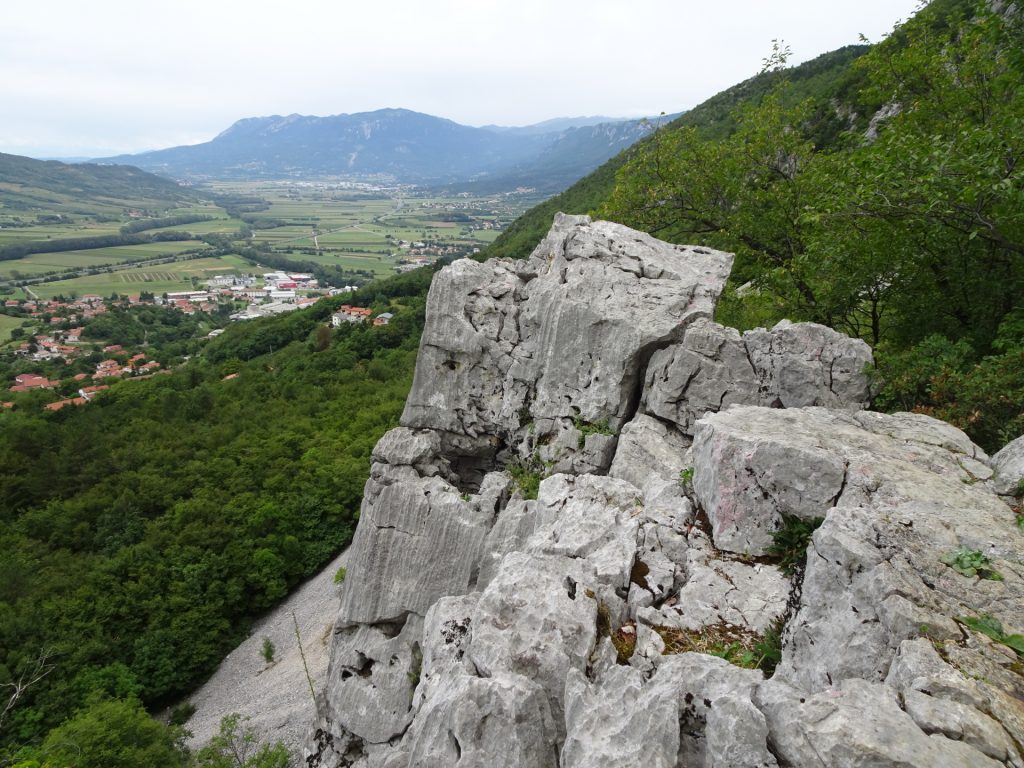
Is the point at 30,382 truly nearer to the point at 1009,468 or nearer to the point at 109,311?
the point at 109,311

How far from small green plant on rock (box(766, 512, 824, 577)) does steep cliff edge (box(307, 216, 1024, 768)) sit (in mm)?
97

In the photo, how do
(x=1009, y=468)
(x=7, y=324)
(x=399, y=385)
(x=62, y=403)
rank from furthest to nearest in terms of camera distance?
(x=7, y=324), (x=62, y=403), (x=399, y=385), (x=1009, y=468)

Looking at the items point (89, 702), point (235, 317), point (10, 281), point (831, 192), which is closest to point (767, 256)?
point (831, 192)

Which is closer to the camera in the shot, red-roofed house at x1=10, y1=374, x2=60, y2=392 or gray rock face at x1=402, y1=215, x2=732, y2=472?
gray rock face at x1=402, y1=215, x2=732, y2=472

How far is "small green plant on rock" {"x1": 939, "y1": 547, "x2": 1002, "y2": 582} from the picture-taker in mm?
6395

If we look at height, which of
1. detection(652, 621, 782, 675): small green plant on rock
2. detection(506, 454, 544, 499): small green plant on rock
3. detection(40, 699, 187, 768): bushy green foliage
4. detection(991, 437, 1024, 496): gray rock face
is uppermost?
detection(991, 437, 1024, 496): gray rock face

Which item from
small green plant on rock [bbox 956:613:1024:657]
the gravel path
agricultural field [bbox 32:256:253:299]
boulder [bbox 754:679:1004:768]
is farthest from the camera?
agricultural field [bbox 32:256:253:299]

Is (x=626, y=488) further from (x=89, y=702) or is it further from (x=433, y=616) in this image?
(x=89, y=702)

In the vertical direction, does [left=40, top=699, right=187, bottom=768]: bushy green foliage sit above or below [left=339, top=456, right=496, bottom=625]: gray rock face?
below

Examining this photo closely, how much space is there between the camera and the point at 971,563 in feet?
21.2

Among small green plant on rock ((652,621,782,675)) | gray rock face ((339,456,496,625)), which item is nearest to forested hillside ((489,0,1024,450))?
small green plant on rock ((652,621,782,675))

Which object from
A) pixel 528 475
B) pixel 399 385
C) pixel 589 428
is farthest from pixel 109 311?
pixel 589 428

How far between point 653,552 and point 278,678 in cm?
3075

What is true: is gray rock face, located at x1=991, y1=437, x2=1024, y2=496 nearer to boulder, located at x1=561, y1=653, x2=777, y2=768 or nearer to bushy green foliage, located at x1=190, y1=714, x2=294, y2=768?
boulder, located at x1=561, y1=653, x2=777, y2=768
